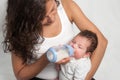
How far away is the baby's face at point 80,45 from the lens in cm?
108

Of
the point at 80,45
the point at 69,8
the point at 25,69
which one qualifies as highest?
the point at 69,8

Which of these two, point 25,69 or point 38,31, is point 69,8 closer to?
point 38,31

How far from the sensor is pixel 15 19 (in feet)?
3.72

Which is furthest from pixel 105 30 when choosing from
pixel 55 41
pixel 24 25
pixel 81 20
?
pixel 24 25

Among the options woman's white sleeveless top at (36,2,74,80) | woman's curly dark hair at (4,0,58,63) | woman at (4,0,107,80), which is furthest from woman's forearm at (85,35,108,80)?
woman's curly dark hair at (4,0,58,63)

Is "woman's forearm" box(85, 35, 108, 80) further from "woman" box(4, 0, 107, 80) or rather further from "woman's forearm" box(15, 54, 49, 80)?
"woman's forearm" box(15, 54, 49, 80)

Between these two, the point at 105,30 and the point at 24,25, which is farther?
the point at 105,30

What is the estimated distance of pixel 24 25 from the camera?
1137mm

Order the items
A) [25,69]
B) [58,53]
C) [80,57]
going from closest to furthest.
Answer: [58,53], [80,57], [25,69]

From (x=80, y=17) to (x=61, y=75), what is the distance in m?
0.29

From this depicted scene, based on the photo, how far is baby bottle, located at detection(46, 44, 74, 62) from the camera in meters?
0.99

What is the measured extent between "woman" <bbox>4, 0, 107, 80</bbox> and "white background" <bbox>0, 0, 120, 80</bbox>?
35cm

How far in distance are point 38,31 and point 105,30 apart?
0.76 meters

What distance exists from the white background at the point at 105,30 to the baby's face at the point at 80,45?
555mm
